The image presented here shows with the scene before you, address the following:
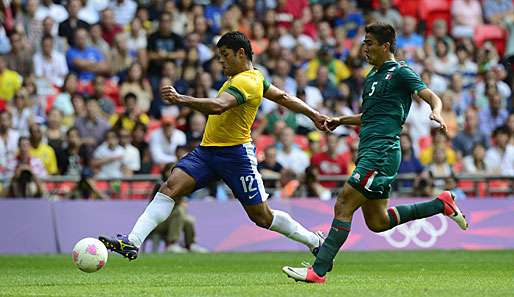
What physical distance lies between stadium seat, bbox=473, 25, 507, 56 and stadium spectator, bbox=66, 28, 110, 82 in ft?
31.1

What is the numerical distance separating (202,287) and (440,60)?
16.8 metres

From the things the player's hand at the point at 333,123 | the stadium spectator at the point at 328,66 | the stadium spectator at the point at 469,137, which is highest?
the player's hand at the point at 333,123

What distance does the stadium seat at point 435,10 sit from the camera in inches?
1104

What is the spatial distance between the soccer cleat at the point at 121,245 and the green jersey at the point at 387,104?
2411mm

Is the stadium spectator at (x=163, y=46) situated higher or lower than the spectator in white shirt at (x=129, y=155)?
higher

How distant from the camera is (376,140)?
35.9ft

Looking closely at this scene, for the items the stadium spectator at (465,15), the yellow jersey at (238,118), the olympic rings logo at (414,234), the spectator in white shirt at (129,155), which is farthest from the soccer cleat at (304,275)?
the stadium spectator at (465,15)

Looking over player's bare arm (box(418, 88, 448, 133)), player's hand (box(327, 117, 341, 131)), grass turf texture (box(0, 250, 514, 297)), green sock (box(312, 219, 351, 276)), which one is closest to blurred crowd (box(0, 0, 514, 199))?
grass turf texture (box(0, 250, 514, 297))

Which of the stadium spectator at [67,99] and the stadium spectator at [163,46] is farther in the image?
the stadium spectator at [163,46]

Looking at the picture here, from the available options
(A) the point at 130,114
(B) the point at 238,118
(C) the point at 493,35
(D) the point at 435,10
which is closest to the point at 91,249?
(B) the point at 238,118

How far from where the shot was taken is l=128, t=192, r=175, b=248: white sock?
37.9ft

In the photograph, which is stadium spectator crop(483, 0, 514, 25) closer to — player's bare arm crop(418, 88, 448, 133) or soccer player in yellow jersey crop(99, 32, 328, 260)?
soccer player in yellow jersey crop(99, 32, 328, 260)

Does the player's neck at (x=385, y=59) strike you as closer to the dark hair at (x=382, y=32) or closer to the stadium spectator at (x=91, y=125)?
the dark hair at (x=382, y=32)

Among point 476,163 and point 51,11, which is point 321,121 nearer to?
point 476,163
